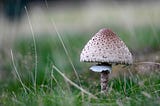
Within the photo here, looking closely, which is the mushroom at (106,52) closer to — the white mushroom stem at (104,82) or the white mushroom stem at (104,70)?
the white mushroom stem at (104,70)

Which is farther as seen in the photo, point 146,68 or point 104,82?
point 146,68

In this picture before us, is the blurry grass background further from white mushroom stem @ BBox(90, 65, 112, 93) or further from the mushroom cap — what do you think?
the mushroom cap

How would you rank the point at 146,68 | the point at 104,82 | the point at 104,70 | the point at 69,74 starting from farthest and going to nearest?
the point at 69,74 < the point at 146,68 < the point at 104,82 < the point at 104,70

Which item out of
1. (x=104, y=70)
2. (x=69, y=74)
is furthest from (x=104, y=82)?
(x=69, y=74)

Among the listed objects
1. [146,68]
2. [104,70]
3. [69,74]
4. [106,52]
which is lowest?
[69,74]

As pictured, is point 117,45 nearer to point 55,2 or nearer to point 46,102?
point 46,102

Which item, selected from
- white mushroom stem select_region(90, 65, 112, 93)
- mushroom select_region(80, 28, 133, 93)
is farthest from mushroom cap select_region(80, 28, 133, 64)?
white mushroom stem select_region(90, 65, 112, 93)

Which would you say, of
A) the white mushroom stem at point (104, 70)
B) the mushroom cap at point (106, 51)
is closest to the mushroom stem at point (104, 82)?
the white mushroom stem at point (104, 70)

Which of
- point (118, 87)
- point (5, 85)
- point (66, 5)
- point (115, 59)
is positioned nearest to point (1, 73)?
point (5, 85)

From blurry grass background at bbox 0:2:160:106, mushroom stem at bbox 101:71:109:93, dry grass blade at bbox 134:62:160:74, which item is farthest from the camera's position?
dry grass blade at bbox 134:62:160:74

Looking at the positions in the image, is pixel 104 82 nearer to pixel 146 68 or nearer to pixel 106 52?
pixel 106 52
